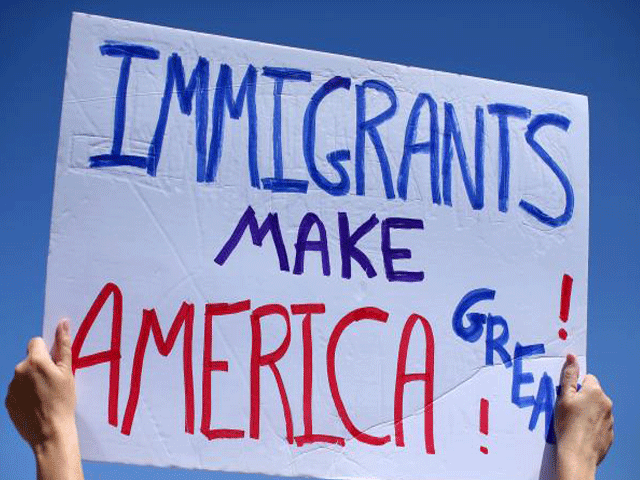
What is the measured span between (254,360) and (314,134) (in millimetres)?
668

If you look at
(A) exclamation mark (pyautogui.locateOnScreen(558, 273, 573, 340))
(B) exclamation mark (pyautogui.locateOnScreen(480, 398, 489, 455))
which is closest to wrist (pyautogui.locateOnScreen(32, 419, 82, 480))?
(B) exclamation mark (pyautogui.locateOnScreen(480, 398, 489, 455))

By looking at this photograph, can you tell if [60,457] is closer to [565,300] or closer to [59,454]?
[59,454]

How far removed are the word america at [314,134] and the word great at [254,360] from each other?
1.15ft

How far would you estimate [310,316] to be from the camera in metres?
2.37

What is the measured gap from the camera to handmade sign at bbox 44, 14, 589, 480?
2.23 m

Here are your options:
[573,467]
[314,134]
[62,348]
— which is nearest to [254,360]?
[62,348]

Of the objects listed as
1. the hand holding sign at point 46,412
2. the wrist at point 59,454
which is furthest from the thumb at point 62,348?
the wrist at point 59,454

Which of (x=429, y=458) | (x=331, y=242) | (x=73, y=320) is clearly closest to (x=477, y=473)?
(x=429, y=458)

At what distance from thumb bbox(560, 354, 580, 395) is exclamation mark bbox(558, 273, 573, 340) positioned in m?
0.07

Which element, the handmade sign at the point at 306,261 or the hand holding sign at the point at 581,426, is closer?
the handmade sign at the point at 306,261

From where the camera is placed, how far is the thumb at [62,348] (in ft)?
6.86

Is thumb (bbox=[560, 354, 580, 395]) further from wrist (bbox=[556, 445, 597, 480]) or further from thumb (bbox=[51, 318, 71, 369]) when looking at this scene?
thumb (bbox=[51, 318, 71, 369])

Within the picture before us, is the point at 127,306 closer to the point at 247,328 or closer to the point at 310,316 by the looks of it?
the point at 247,328

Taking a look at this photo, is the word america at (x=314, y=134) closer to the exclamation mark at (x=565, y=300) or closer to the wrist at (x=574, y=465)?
the exclamation mark at (x=565, y=300)
